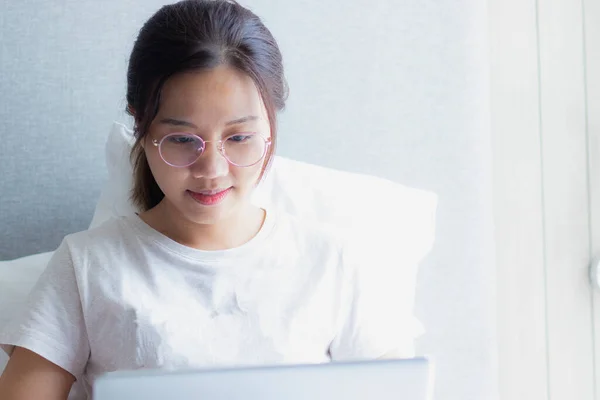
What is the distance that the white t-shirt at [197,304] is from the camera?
44.2 inches

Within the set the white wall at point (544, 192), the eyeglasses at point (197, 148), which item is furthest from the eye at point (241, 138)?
the white wall at point (544, 192)

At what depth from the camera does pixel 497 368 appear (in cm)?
168

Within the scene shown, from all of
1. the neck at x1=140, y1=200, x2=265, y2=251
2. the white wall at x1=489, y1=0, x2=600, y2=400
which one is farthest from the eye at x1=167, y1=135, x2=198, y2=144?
the white wall at x1=489, y1=0, x2=600, y2=400

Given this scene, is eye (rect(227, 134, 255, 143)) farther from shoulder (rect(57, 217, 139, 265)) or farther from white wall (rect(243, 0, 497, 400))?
white wall (rect(243, 0, 497, 400))

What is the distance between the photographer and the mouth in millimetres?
1135

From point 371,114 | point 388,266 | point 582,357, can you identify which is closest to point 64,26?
point 371,114

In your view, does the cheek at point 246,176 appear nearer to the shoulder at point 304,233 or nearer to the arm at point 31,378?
the shoulder at point 304,233

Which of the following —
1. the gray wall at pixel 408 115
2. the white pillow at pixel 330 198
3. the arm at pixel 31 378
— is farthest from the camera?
the gray wall at pixel 408 115

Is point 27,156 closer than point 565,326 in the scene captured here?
Yes

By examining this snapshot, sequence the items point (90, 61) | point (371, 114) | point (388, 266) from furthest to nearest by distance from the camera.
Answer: point (371, 114), point (90, 61), point (388, 266)

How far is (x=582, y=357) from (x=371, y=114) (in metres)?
0.66

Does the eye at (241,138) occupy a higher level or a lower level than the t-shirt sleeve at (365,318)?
higher

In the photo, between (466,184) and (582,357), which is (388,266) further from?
(582,357)

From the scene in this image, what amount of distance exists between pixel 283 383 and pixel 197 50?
510 mm
